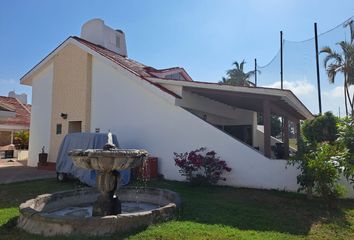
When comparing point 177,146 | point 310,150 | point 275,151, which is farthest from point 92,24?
point 310,150

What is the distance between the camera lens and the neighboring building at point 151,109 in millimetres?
9953

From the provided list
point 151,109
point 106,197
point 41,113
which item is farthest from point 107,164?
point 41,113

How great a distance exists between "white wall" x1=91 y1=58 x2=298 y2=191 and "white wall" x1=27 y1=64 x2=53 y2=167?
11.3ft

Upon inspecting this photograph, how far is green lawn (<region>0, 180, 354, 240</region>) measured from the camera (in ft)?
16.2

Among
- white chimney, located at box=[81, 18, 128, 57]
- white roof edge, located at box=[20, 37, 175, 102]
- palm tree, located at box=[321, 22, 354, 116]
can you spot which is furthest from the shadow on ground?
palm tree, located at box=[321, 22, 354, 116]

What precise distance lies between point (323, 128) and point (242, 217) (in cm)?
1249

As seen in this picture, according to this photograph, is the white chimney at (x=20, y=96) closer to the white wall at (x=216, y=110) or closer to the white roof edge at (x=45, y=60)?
the white roof edge at (x=45, y=60)

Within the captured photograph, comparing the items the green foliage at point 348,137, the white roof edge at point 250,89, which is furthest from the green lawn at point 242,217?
the white roof edge at point 250,89

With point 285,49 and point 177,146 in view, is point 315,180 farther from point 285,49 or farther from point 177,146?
point 285,49

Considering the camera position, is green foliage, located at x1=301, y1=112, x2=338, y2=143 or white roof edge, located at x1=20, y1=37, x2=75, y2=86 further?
green foliage, located at x1=301, y1=112, x2=338, y2=143

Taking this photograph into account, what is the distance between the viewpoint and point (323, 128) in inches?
645

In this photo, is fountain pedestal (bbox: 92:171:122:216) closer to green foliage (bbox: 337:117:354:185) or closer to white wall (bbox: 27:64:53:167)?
green foliage (bbox: 337:117:354:185)

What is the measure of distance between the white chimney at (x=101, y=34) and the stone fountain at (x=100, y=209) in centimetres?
1357

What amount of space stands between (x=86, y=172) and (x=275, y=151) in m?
10.4
